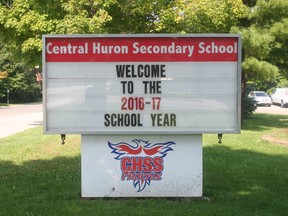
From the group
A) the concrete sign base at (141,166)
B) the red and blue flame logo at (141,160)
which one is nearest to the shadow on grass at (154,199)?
the concrete sign base at (141,166)

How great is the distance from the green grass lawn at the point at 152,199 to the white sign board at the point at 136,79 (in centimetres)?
98

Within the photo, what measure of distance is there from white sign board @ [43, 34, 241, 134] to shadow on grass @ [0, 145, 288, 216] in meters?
0.98

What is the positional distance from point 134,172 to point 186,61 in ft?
5.63

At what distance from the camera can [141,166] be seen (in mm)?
6379

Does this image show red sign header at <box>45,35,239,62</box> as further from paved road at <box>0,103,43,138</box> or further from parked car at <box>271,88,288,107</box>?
parked car at <box>271,88,288,107</box>

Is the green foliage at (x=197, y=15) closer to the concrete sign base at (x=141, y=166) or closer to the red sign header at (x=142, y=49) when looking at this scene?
the red sign header at (x=142, y=49)

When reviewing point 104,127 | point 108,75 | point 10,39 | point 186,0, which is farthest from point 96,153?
point 10,39

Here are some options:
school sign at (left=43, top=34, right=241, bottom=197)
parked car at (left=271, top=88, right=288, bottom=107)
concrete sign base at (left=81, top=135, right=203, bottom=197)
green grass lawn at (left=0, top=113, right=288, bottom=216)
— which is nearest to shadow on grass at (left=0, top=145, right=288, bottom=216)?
green grass lawn at (left=0, top=113, right=288, bottom=216)

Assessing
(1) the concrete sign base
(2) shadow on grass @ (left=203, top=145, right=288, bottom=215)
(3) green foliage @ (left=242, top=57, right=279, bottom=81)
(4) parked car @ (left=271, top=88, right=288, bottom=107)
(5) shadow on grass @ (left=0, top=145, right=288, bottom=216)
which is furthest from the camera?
(4) parked car @ (left=271, top=88, right=288, bottom=107)

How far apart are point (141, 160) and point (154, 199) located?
57 cm

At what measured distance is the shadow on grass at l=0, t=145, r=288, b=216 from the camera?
5742mm

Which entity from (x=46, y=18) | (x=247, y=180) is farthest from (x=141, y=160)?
(x=46, y=18)

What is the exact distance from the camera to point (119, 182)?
6352 mm

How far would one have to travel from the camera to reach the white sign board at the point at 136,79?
242 inches
